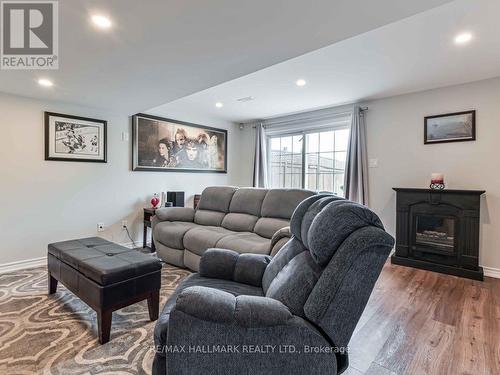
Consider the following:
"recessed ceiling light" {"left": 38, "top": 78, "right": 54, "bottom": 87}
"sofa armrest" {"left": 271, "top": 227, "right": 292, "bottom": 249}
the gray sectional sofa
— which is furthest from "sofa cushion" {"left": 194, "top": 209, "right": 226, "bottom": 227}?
"recessed ceiling light" {"left": 38, "top": 78, "right": 54, "bottom": 87}

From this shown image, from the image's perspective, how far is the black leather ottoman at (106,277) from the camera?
1717 mm

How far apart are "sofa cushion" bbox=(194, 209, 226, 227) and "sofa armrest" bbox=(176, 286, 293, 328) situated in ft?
7.82

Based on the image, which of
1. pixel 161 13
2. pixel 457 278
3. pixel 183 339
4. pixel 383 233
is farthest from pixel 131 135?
pixel 457 278

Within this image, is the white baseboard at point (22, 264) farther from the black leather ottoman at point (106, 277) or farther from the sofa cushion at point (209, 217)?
Result: the sofa cushion at point (209, 217)

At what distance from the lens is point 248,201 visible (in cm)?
335

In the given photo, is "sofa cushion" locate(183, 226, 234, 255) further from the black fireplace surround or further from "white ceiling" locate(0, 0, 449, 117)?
the black fireplace surround

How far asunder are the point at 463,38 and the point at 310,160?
113 inches

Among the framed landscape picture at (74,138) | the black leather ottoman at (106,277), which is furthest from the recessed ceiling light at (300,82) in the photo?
the framed landscape picture at (74,138)

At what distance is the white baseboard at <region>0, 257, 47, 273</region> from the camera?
3.05 metres

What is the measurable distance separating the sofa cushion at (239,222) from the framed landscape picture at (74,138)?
81.3 inches

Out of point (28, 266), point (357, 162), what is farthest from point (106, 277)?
point (357, 162)

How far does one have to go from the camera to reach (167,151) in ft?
14.7

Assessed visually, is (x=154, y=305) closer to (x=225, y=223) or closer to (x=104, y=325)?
(x=104, y=325)

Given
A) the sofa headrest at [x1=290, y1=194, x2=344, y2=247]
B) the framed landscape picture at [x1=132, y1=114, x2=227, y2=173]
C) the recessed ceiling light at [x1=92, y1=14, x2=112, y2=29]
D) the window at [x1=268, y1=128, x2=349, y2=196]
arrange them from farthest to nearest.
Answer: the window at [x1=268, y1=128, x2=349, y2=196]
the framed landscape picture at [x1=132, y1=114, x2=227, y2=173]
the recessed ceiling light at [x1=92, y1=14, x2=112, y2=29]
the sofa headrest at [x1=290, y1=194, x2=344, y2=247]
